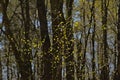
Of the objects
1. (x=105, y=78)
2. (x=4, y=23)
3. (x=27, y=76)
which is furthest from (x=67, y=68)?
(x=105, y=78)

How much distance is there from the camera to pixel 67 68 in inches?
443

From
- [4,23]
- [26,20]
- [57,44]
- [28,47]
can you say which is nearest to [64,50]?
[57,44]

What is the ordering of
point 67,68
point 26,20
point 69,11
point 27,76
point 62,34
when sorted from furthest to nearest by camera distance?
1. point 69,11
2. point 26,20
3. point 67,68
4. point 27,76
5. point 62,34

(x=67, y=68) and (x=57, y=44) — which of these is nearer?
(x=57, y=44)

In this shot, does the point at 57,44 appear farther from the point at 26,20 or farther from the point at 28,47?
the point at 26,20

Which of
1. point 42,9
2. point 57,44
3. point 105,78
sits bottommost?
point 105,78

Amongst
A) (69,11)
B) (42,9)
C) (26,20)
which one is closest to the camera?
(42,9)

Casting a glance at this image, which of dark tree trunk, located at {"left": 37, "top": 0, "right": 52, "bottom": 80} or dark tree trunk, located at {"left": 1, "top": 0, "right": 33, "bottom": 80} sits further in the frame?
dark tree trunk, located at {"left": 37, "top": 0, "right": 52, "bottom": 80}

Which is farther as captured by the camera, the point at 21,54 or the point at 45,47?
the point at 45,47

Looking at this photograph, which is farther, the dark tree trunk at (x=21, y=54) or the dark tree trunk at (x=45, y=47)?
the dark tree trunk at (x=45, y=47)

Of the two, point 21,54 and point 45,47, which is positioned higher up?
point 45,47

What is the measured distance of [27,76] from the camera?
9.63 meters

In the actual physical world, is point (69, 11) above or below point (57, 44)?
above

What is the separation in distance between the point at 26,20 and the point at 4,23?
12.3 ft
